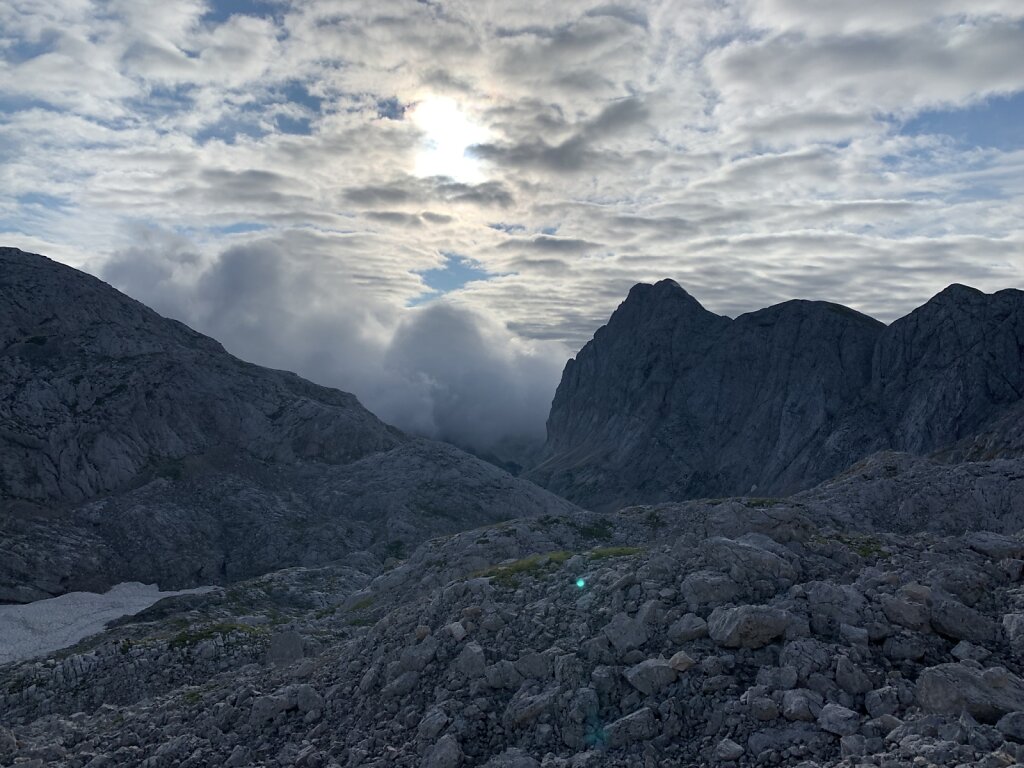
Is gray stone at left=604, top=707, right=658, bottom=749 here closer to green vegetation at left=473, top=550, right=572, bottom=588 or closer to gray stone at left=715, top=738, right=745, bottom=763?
gray stone at left=715, top=738, right=745, bottom=763

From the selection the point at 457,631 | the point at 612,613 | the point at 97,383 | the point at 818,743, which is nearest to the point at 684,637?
the point at 612,613

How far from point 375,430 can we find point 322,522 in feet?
166

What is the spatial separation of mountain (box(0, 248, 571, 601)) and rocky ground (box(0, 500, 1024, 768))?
9375 centimetres

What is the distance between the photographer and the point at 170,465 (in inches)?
5709

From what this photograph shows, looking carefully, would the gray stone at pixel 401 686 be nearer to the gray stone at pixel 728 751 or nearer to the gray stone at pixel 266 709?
the gray stone at pixel 266 709

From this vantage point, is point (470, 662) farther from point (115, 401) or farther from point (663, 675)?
point (115, 401)

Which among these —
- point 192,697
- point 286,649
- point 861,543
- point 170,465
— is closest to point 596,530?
point 286,649

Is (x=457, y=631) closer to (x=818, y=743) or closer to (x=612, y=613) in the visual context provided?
(x=612, y=613)

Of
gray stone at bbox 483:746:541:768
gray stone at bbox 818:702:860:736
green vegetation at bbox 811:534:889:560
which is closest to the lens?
gray stone at bbox 818:702:860:736

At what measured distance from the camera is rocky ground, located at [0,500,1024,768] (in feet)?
57.4

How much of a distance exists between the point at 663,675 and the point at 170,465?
144m

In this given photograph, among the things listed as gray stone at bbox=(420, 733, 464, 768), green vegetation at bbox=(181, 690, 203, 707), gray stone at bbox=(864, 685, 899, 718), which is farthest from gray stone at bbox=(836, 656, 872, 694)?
green vegetation at bbox=(181, 690, 203, 707)

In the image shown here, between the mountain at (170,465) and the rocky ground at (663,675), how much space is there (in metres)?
93.7

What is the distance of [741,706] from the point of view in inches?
738
